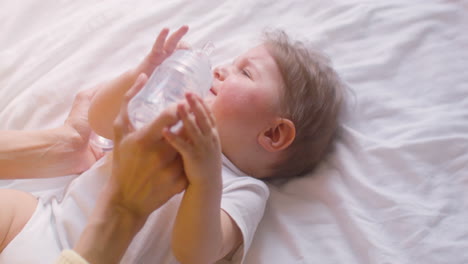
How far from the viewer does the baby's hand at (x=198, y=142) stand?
2.34 feet

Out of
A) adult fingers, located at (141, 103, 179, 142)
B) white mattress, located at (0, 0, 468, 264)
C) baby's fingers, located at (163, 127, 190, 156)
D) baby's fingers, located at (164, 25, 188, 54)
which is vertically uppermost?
baby's fingers, located at (164, 25, 188, 54)

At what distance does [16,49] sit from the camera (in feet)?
4.12

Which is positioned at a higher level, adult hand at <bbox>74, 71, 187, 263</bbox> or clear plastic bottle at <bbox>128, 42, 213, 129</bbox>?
clear plastic bottle at <bbox>128, 42, 213, 129</bbox>

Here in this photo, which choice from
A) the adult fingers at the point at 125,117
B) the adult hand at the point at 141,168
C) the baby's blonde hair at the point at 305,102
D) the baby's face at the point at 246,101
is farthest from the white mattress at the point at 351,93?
the adult fingers at the point at 125,117

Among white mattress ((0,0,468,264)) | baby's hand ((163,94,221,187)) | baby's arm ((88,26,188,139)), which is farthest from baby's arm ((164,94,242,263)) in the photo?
baby's arm ((88,26,188,139))

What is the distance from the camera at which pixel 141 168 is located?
795 millimetres

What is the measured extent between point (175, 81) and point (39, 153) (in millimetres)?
354

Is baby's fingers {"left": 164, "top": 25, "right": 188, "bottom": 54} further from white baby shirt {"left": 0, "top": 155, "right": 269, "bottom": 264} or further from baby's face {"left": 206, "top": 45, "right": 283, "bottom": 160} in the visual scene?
white baby shirt {"left": 0, "top": 155, "right": 269, "bottom": 264}

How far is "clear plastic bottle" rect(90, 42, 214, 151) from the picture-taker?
856 mm

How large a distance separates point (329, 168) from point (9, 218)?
635mm

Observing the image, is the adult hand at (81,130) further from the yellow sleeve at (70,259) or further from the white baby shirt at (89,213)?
the yellow sleeve at (70,259)

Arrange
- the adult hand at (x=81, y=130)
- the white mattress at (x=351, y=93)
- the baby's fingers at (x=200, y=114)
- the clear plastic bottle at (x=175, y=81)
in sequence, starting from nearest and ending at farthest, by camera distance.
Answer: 1. the baby's fingers at (x=200, y=114)
2. the clear plastic bottle at (x=175, y=81)
3. the white mattress at (x=351, y=93)
4. the adult hand at (x=81, y=130)

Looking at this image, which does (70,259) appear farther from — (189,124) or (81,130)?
(81,130)

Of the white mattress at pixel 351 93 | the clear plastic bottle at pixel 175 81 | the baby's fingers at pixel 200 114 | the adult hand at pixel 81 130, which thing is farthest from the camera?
the adult hand at pixel 81 130
